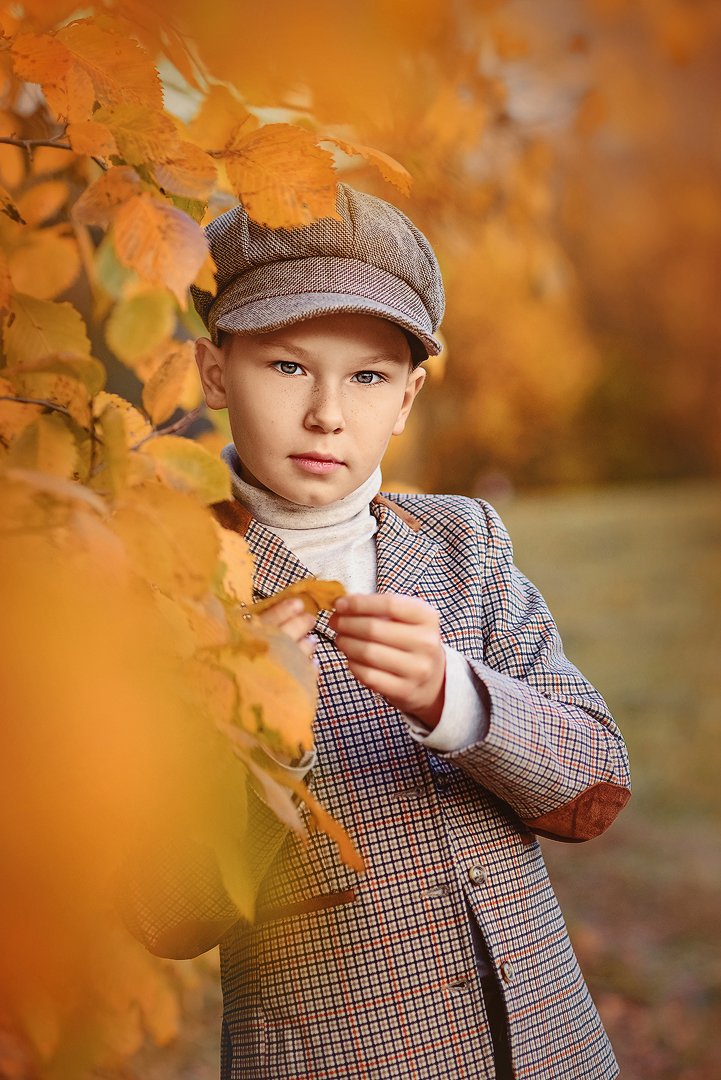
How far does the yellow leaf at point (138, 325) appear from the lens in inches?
55.4

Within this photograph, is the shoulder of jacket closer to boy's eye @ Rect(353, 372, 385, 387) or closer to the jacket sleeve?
the jacket sleeve

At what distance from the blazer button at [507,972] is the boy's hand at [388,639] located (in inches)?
13.1

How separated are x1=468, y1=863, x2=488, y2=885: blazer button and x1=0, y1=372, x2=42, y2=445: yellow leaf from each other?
632 millimetres

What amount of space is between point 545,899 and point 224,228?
0.79 meters

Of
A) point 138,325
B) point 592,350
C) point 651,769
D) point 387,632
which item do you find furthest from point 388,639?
point 592,350

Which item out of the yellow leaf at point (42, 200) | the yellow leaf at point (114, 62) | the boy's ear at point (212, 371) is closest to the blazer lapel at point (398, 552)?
the boy's ear at point (212, 371)

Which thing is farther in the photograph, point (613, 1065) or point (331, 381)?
point (613, 1065)

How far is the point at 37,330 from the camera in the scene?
0.98m

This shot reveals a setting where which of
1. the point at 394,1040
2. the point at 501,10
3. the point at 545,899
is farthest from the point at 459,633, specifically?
the point at 501,10

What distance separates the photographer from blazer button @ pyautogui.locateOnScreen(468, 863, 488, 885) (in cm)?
121

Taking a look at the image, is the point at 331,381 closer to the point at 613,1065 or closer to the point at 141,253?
the point at 141,253

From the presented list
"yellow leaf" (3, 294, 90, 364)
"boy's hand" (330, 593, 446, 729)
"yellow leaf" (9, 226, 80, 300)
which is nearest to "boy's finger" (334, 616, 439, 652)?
"boy's hand" (330, 593, 446, 729)

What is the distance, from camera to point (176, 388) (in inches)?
38.1

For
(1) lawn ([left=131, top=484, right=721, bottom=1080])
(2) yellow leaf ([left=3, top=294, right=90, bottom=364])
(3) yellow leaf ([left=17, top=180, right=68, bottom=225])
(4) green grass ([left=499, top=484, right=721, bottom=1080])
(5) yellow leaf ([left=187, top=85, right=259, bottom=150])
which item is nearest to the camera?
(2) yellow leaf ([left=3, top=294, right=90, bottom=364])
